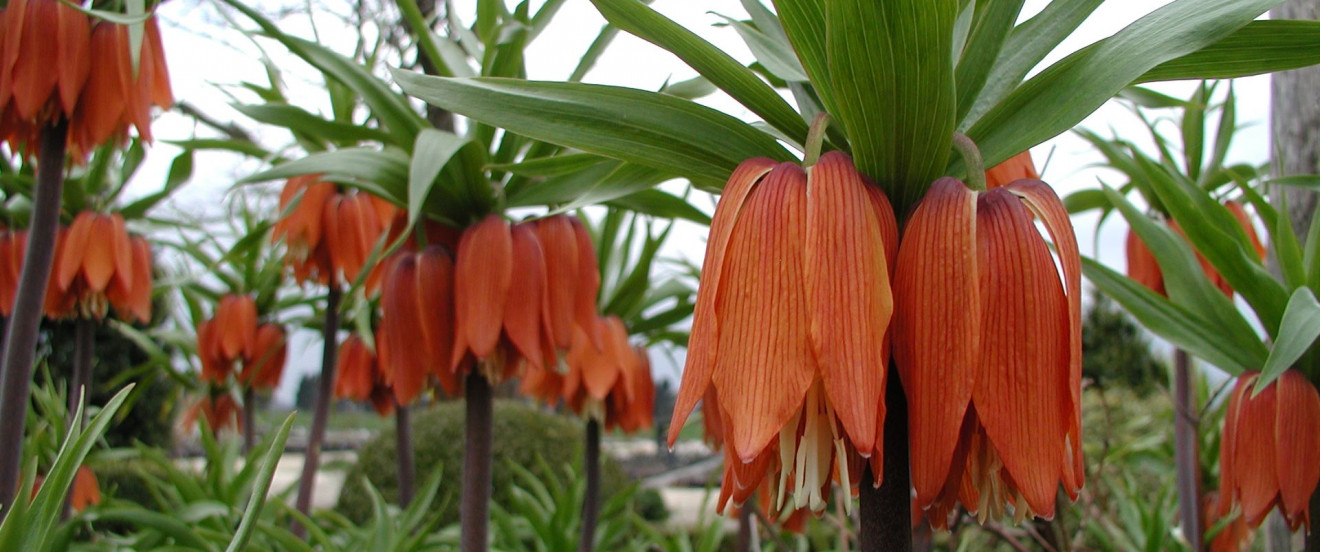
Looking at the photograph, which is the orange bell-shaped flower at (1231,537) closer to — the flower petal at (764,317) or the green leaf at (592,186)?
the green leaf at (592,186)

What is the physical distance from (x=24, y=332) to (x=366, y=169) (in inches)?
23.4

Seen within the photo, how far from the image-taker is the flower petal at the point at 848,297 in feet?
Result: 1.86

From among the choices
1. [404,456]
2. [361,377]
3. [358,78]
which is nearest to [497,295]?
[358,78]

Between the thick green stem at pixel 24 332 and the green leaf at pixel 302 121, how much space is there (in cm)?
33

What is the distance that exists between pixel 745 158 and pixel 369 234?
65.5 inches

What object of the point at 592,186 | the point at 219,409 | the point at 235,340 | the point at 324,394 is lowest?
the point at 219,409

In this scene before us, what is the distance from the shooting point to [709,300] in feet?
2.07

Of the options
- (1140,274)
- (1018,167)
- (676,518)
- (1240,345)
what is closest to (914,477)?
(1018,167)

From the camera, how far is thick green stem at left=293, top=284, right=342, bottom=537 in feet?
7.50

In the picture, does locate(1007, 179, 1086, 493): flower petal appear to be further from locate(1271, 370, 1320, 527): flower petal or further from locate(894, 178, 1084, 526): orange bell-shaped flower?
locate(1271, 370, 1320, 527): flower petal

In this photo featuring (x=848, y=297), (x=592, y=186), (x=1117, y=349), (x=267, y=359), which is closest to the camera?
(x=848, y=297)

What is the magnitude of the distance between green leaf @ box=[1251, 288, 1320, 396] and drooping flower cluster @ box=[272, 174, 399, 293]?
5.69 feet

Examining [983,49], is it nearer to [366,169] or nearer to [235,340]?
[366,169]

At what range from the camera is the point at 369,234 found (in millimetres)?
2221
